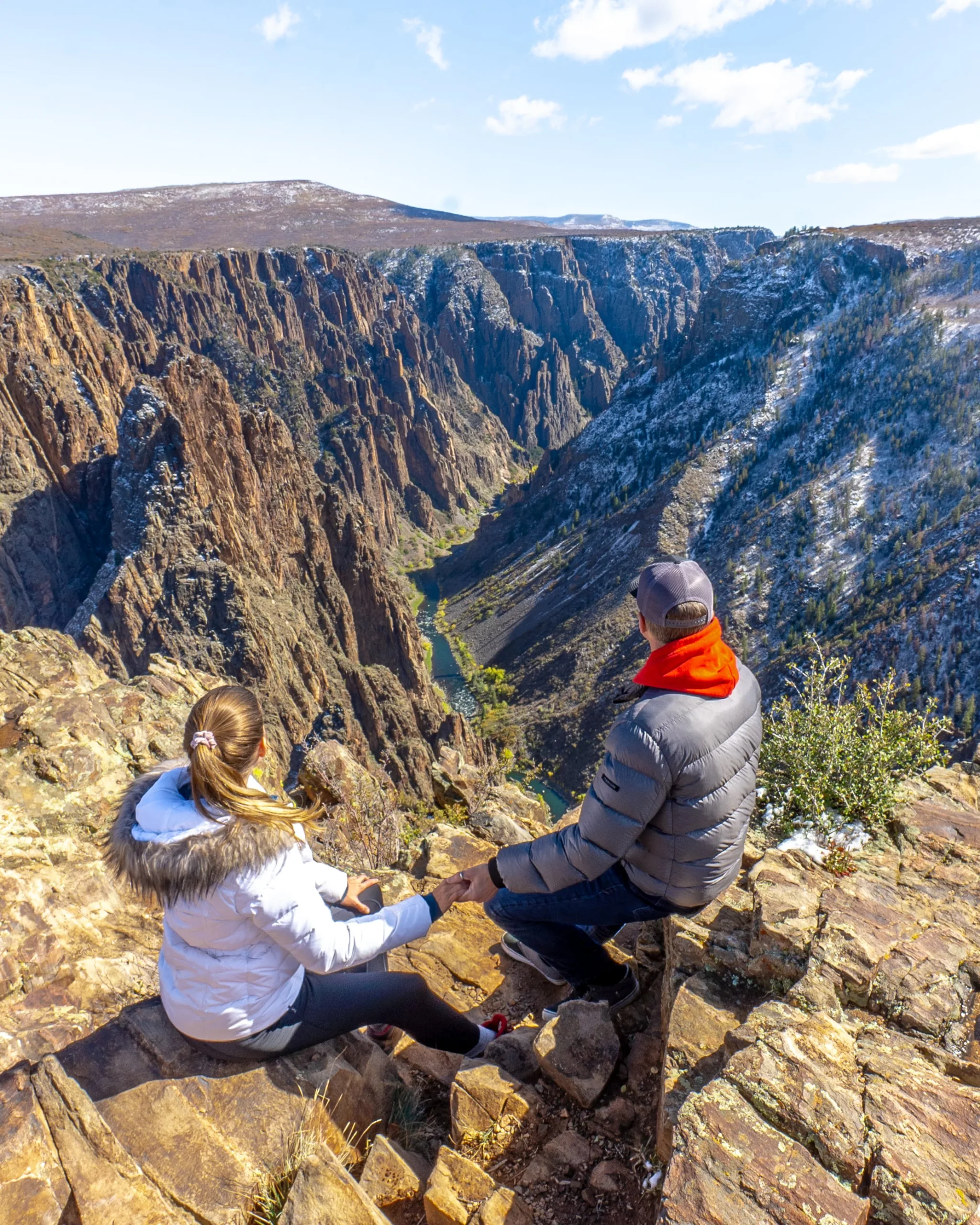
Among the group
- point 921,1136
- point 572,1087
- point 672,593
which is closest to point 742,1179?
point 921,1136

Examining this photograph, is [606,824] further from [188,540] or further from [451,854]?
[188,540]

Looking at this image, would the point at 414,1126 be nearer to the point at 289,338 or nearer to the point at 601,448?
the point at 601,448

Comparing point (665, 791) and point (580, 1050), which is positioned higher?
point (665, 791)

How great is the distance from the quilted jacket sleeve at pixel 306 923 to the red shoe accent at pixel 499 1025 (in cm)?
158

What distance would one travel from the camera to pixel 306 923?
12.8ft

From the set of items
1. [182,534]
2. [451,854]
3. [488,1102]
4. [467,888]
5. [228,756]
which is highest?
[228,756]

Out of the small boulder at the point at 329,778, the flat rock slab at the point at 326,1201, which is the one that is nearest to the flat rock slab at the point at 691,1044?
the flat rock slab at the point at 326,1201

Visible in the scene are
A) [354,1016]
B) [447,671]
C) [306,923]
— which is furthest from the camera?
[447,671]

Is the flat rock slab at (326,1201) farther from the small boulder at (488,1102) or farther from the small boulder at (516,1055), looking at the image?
the small boulder at (516,1055)

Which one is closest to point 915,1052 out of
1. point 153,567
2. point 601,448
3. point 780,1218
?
point 780,1218

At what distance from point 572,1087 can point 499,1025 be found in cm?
102

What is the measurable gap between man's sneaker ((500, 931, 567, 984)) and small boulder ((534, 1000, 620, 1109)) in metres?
0.69

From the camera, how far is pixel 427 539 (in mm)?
121188

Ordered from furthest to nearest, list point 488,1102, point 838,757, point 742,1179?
point 838,757 → point 488,1102 → point 742,1179
